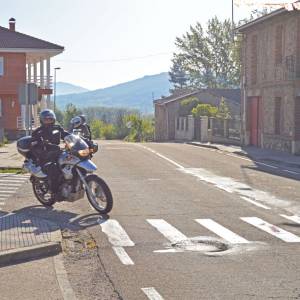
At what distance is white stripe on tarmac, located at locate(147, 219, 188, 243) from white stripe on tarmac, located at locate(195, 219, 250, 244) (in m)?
0.51

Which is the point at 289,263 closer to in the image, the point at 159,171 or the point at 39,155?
the point at 39,155

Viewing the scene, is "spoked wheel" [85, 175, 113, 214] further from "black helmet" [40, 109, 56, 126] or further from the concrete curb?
the concrete curb

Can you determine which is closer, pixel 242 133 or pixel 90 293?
pixel 90 293

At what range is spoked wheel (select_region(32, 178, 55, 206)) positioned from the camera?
12.1 metres

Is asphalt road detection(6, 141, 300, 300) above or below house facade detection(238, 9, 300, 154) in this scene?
below

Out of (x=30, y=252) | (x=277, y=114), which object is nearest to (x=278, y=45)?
(x=277, y=114)

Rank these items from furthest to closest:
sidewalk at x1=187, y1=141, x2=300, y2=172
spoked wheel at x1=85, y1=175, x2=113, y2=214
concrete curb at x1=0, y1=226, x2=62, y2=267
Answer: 1. sidewalk at x1=187, y1=141, x2=300, y2=172
2. spoked wheel at x1=85, y1=175, x2=113, y2=214
3. concrete curb at x1=0, y1=226, x2=62, y2=267

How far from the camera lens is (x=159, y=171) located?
1966 centimetres

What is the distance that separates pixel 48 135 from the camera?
40.2ft

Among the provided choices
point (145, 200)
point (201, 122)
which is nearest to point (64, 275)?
point (145, 200)

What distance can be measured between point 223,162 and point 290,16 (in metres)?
8.53

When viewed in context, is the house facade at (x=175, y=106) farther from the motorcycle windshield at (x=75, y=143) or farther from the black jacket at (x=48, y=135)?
the motorcycle windshield at (x=75, y=143)

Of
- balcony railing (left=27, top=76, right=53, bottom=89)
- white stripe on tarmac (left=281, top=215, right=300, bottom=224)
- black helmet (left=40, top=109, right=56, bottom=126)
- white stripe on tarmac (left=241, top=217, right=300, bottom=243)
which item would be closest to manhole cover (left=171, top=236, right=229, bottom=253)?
white stripe on tarmac (left=241, top=217, right=300, bottom=243)

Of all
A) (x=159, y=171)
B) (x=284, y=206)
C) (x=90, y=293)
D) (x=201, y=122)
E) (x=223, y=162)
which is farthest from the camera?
(x=201, y=122)
